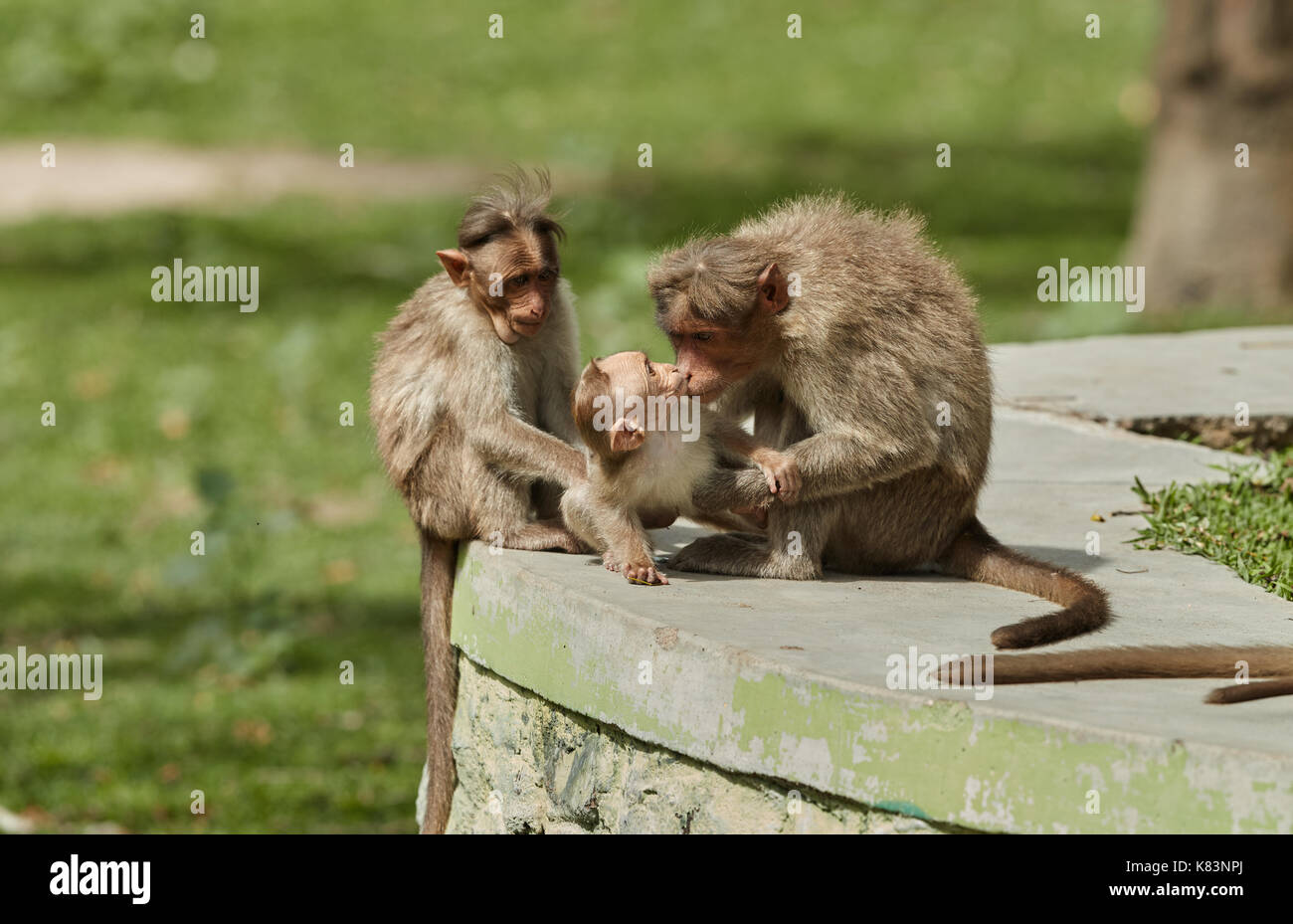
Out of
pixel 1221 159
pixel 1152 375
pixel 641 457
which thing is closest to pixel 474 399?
pixel 641 457

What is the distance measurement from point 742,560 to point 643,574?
41cm

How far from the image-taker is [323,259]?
Answer: 51.4ft

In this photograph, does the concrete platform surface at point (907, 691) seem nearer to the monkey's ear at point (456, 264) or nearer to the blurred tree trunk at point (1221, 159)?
the monkey's ear at point (456, 264)

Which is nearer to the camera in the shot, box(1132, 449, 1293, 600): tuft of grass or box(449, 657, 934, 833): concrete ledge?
box(449, 657, 934, 833): concrete ledge

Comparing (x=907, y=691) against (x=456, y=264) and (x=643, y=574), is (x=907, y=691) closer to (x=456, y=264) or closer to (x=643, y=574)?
(x=643, y=574)

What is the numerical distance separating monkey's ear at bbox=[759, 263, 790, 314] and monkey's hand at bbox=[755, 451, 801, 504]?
16.1 inches

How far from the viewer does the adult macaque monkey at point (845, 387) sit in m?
4.91

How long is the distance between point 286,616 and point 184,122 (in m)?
10.9

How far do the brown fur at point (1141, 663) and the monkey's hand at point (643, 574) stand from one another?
1.08 meters

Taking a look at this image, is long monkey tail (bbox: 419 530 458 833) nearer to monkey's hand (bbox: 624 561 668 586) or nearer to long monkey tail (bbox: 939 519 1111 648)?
monkey's hand (bbox: 624 561 668 586)

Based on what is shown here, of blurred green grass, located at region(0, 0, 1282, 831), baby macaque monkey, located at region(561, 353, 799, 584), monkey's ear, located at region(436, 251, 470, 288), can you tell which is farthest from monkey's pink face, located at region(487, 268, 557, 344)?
blurred green grass, located at region(0, 0, 1282, 831)

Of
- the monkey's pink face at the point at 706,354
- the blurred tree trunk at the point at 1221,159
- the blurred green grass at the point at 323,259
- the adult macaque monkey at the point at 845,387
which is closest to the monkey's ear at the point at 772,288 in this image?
the adult macaque monkey at the point at 845,387

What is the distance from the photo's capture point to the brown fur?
13.5 feet

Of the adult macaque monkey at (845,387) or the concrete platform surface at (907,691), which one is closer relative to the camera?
the concrete platform surface at (907,691)
